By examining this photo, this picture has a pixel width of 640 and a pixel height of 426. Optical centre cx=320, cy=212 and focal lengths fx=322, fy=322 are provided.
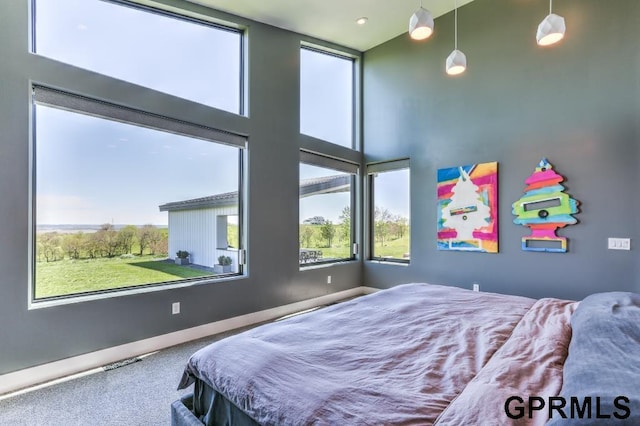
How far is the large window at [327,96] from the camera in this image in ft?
15.5

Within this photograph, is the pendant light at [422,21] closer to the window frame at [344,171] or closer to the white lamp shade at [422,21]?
the white lamp shade at [422,21]

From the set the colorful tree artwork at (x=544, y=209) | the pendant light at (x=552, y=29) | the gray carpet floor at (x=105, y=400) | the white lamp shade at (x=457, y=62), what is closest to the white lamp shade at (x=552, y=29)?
the pendant light at (x=552, y=29)

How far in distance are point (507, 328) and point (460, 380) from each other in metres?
0.73

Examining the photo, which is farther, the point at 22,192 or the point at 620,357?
the point at 22,192

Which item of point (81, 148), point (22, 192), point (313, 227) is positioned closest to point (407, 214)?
point (313, 227)

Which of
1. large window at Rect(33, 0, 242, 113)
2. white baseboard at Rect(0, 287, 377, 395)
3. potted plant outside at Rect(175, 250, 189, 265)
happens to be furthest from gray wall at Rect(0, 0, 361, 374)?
potted plant outside at Rect(175, 250, 189, 265)

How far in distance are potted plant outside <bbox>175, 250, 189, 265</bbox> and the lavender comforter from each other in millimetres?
2084

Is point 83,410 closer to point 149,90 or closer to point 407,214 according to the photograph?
point 149,90

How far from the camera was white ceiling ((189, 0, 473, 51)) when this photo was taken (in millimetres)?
3758

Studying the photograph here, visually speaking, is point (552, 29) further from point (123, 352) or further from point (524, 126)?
point (123, 352)

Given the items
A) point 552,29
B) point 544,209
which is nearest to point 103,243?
point 552,29

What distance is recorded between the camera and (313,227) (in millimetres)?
4801

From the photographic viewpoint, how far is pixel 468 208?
13.7 feet

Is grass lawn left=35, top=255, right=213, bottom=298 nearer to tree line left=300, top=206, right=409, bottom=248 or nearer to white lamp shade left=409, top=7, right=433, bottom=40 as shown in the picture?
tree line left=300, top=206, right=409, bottom=248
